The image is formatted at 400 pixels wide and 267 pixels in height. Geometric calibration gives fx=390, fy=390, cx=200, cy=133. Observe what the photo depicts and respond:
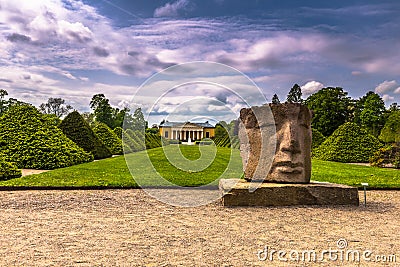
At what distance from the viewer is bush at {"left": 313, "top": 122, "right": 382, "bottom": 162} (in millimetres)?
23516

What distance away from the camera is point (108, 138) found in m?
28.2

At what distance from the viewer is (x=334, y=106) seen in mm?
40875

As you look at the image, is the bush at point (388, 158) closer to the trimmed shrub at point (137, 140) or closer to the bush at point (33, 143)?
→ the bush at point (33, 143)

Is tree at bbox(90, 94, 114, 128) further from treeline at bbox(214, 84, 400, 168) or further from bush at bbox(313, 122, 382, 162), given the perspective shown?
bush at bbox(313, 122, 382, 162)

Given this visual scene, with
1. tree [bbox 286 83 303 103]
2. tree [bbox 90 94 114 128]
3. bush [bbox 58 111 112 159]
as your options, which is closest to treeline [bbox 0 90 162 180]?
bush [bbox 58 111 112 159]

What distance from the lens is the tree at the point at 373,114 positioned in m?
46.9

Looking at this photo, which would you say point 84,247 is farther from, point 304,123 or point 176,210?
point 304,123

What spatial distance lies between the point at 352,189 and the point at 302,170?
113 centimetres

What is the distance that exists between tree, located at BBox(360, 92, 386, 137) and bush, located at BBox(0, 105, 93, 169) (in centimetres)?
3869

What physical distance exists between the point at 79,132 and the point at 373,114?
126 ft

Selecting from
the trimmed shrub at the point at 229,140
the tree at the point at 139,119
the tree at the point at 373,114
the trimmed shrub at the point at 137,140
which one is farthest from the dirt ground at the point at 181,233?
the tree at the point at 373,114

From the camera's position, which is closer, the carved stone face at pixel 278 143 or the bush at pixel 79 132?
the carved stone face at pixel 278 143

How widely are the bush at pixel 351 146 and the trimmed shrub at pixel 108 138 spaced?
46.8 ft

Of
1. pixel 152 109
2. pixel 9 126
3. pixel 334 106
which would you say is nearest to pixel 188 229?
pixel 152 109
